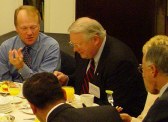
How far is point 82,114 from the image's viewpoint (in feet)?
5.91

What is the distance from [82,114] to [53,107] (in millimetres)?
145

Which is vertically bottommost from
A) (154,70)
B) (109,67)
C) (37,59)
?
(37,59)

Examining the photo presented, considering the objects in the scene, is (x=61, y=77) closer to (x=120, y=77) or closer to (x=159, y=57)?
(x=120, y=77)

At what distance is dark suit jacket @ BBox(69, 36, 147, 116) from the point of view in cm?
309

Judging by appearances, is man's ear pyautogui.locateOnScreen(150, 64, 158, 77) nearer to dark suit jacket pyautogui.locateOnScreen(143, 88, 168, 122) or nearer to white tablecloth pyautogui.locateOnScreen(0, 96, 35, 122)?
dark suit jacket pyautogui.locateOnScreen(143, 88, 168, 122)

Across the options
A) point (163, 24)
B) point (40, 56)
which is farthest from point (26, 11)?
point (163, 24)

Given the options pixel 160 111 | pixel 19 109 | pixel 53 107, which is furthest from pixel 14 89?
pixel 160 111

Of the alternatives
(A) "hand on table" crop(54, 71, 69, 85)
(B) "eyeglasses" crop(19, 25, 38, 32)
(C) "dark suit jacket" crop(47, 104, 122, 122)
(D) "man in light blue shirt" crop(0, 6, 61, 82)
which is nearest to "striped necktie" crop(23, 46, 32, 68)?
(D) "man in light blue shirt" crop(0, 6, 61, 82)

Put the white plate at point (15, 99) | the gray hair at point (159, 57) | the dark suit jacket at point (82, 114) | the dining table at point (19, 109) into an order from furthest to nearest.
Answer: the white plate at point (15, 99) → the dining table at point (19, 109) → the gray hair at point (159, 57) → the dark suit jacket at point (82, 114)

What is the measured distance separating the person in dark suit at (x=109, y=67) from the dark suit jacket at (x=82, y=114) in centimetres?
121

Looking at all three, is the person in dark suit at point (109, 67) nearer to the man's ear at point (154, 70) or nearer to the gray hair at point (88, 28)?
the gray hair at point (88, 28)

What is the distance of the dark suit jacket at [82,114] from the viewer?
1.77m

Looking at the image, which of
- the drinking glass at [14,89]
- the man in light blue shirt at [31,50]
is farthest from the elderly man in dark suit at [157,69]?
the man in light blue shirt at [31,50]

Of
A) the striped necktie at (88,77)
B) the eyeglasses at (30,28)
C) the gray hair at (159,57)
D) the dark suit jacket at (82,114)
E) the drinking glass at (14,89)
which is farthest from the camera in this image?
the eyeglasses at (30,28)
